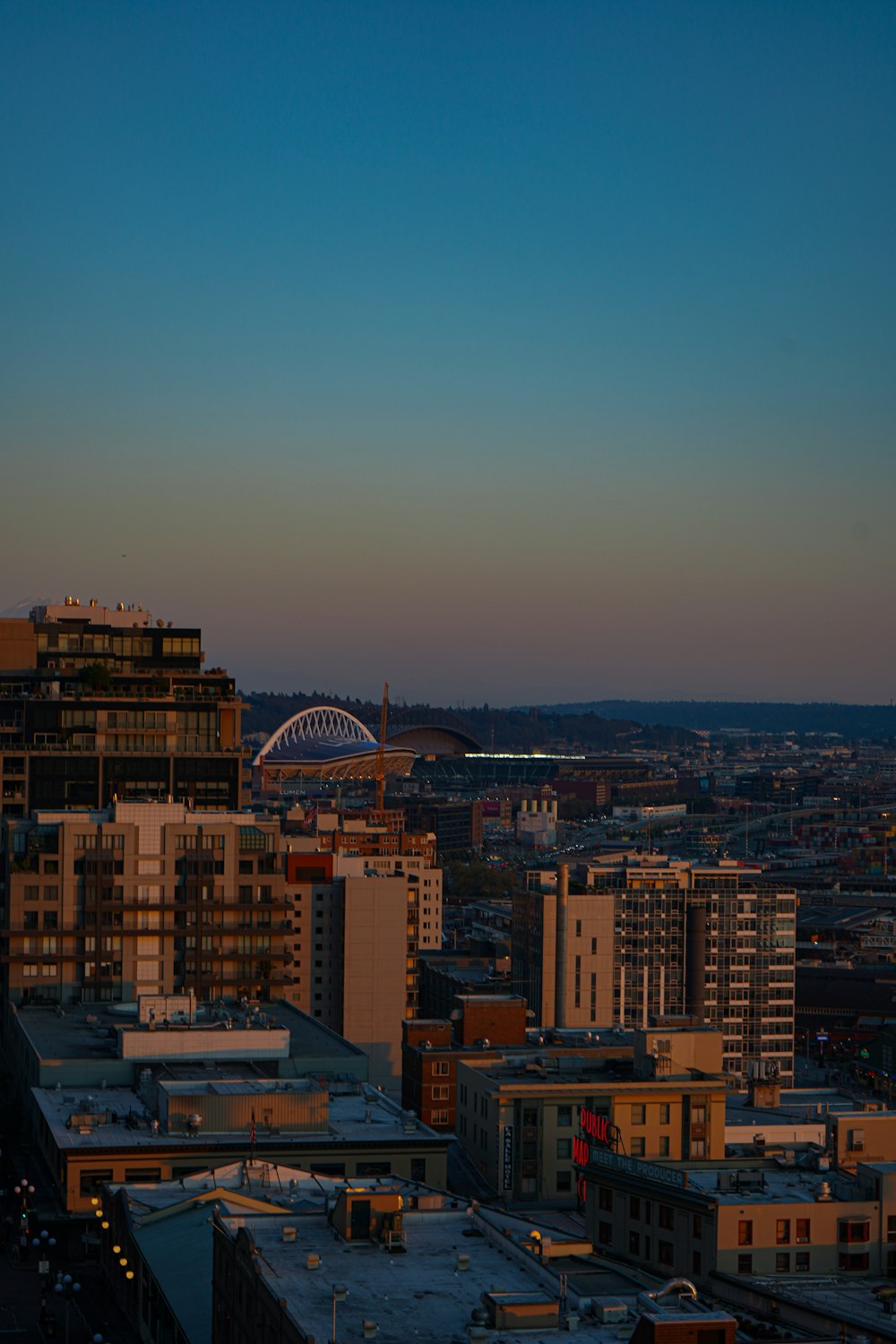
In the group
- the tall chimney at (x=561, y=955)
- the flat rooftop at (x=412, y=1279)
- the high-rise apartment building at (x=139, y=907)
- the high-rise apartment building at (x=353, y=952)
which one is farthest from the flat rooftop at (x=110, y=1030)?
the tall chimney at (x=561, y=955)

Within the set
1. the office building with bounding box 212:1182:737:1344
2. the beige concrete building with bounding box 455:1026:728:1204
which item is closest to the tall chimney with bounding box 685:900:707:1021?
the beige concrete building with bounding box 455:1026:728:1204

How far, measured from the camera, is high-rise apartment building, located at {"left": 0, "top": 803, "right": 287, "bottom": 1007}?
72562 millimetres

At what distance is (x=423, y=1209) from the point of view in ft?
130

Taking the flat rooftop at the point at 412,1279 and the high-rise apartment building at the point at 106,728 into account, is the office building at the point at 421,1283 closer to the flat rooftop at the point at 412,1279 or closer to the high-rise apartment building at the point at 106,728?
the flat rooftop at the point at 412,1279

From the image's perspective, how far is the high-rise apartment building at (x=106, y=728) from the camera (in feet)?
293

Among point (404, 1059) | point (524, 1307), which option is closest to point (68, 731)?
point (404, 1059)

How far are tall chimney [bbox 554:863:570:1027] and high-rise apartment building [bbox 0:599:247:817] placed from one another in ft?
55.1

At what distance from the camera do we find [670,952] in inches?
4178

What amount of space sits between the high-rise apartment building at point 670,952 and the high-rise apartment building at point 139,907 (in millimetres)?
30338

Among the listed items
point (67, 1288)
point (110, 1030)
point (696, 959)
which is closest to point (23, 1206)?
point (67, 1288)

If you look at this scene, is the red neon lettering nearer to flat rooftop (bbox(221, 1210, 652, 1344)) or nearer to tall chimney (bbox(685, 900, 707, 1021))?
flat rooftop (bbox(221, 1210, 652, 1344))

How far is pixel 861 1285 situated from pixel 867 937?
13020 centimetres

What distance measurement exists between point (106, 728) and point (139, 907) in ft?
61.4

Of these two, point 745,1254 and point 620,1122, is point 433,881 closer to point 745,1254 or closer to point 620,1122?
point 620,1122
